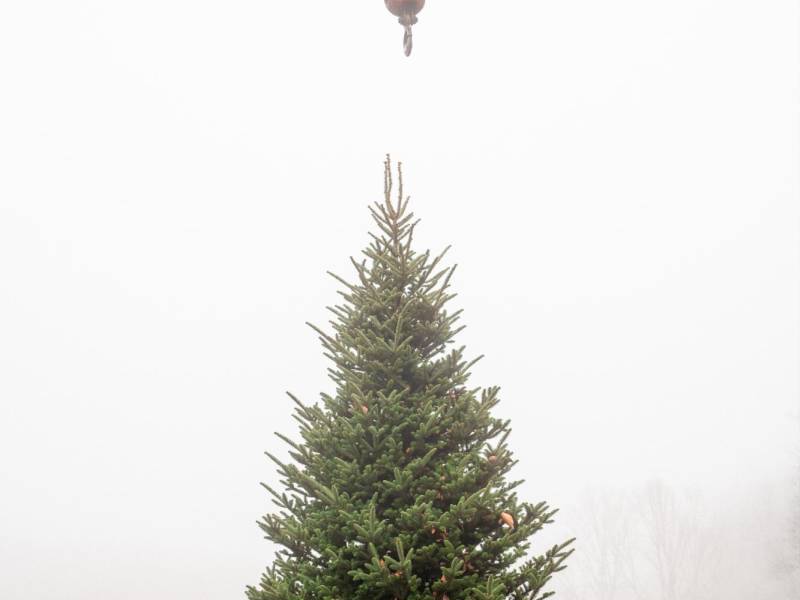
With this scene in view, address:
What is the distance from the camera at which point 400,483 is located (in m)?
4.70

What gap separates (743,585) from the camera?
1841 inches

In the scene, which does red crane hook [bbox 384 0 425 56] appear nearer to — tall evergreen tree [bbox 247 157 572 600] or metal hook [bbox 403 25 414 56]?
metal hook [bbox 403 25 414 56]

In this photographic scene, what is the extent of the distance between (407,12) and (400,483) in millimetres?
3656

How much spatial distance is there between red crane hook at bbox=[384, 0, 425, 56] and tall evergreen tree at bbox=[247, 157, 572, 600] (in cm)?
181

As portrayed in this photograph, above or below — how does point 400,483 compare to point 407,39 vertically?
below

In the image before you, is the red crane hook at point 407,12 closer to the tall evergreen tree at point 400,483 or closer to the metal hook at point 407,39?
the metal hook at point 407,39

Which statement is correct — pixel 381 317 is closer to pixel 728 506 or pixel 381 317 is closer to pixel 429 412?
A: pixel 429 412

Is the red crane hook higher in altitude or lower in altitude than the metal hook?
higher

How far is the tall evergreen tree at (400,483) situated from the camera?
459 cm

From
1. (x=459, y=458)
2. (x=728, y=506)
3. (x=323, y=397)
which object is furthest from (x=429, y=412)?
(x=728, y=506)

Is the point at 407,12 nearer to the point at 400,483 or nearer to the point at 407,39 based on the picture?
the point at 407,39

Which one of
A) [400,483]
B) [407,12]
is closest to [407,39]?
[407,12]

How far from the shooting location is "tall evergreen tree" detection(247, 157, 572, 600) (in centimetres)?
459

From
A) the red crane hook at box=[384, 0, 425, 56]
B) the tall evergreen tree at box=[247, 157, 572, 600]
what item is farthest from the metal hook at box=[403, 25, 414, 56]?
the tall evergreen tree at box=[247, 157, 572, 600]
